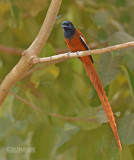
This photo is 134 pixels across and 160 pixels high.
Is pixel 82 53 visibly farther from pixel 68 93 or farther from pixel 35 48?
pixel 68 93

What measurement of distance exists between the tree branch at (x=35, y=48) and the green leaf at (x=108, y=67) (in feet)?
2.05

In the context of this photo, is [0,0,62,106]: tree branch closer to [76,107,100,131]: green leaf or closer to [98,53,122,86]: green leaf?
[98,53,122,86]: green leaf

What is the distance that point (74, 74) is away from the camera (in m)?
2.76

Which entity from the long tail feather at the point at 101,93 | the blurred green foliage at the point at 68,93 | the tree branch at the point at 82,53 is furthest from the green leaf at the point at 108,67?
the tree branch at the point at 82,53

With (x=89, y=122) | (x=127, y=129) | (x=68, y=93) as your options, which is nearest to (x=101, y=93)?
(x=127, y=129)

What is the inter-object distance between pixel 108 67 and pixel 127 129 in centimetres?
38

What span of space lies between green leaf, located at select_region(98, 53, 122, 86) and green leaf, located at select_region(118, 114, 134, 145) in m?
0.24

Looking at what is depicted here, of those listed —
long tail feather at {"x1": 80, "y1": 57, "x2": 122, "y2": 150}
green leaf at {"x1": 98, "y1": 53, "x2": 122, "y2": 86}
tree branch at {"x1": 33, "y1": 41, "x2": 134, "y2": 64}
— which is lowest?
green leaf at {"x1": 98, "y1": 53, "x2": 122, "y2": 86}

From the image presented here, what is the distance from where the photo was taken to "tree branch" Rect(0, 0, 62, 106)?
146 centimetres

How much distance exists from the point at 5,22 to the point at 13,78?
1.48 meters

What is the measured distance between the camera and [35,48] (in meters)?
1.49

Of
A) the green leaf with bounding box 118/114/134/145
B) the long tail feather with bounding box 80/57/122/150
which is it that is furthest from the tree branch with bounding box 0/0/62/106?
the green leaf with bounding box 118/114/134/145

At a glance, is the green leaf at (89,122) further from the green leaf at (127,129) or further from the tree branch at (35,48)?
the tree branch at (35,48)

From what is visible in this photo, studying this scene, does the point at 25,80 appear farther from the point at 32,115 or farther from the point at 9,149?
the point at 9,149
